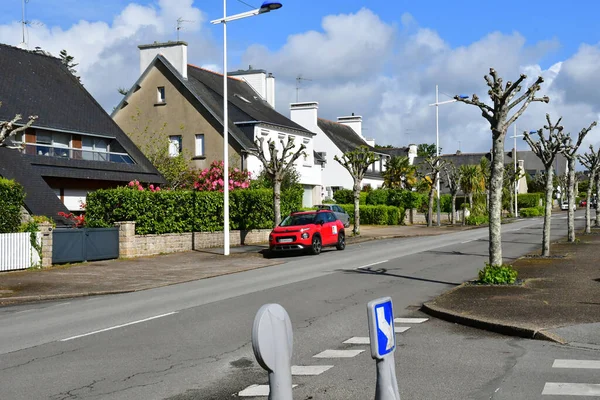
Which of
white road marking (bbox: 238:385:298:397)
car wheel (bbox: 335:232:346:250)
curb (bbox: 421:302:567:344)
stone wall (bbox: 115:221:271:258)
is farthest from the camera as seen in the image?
car wheel (bbox: 335:232:346:250)

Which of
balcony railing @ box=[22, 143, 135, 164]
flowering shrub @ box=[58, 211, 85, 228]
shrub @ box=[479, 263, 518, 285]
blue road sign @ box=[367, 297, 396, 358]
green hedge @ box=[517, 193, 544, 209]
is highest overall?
balcony railing @ box=[22, 143, 135, 164]

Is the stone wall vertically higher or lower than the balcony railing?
lower

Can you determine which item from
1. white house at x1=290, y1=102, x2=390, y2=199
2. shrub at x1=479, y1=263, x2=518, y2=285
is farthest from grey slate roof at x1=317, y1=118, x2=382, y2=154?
shrub at x1=479, y1=263, x2=518, y2=285

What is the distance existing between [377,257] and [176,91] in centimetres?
2507

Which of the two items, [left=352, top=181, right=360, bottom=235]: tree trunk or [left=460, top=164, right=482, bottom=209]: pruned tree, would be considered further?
[left=460, top=164, right=482, bottom=209]: pruned tree

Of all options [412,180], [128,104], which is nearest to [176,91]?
[128,104]

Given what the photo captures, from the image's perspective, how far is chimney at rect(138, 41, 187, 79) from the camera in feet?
153

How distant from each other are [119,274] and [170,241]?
23.7 ft

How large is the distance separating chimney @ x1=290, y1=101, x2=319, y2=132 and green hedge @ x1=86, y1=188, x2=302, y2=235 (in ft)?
108

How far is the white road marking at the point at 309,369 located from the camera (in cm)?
828

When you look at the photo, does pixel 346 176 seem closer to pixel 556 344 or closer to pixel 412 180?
pixel 412 180

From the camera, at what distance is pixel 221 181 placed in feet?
118

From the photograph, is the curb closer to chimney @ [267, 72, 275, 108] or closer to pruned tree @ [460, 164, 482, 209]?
chimney @ [267, 72, 275, 108]

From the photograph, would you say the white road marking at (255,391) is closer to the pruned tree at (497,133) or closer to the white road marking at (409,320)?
the white road marking at (409,320)
